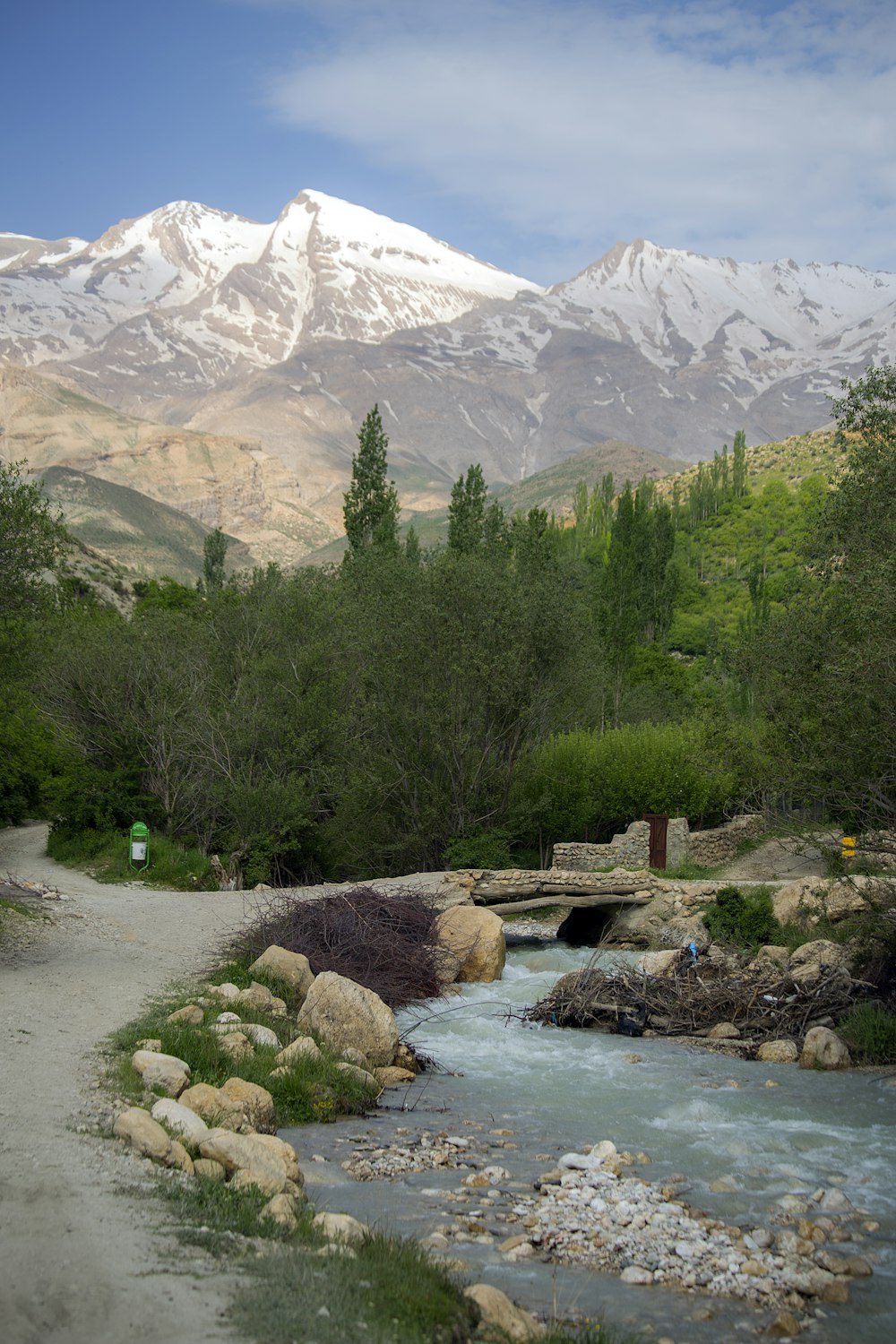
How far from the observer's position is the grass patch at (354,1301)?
6035mm

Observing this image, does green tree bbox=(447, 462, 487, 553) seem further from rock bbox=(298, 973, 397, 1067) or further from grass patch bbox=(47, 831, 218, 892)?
rock bbox=(298, 973, 397, 1067)

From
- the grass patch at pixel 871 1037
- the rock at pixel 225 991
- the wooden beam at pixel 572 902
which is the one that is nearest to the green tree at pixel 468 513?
the wooden beam at pixel 572 902

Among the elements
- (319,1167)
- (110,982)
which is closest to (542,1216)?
(319,1167)

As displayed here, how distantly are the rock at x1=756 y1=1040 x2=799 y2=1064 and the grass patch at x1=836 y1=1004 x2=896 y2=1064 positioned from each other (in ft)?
2.32

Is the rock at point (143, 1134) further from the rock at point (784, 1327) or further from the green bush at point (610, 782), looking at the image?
the green bush at point (610, 782)

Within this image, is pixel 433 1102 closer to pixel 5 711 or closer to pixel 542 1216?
pixel 542 1216

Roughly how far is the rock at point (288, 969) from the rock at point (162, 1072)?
15.5ft

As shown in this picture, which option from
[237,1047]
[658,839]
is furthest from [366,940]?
[658,839]

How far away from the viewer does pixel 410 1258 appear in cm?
720

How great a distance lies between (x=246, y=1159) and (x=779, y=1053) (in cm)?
883

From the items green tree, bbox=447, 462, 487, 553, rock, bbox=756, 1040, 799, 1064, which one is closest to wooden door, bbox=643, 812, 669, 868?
rock, bbox=756, 1040, 799, 1064

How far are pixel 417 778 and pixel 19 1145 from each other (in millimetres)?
22577

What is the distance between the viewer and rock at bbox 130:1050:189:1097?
11047mm

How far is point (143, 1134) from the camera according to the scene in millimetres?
9258
